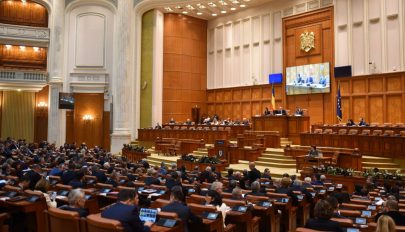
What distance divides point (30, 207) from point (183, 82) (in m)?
18.3

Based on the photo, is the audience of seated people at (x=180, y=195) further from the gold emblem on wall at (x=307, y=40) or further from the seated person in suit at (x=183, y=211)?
the gold emblem on wall at (x=307, y=40)

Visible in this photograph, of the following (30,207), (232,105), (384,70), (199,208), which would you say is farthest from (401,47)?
(30,207)

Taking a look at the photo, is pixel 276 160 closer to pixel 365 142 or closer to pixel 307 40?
pixel 365 142

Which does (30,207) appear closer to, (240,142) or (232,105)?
(240,142)

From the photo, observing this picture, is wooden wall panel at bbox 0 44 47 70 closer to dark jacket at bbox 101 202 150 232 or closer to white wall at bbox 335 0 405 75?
white wall at bbox 335 0 405 75

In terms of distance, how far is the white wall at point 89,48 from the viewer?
21125 mm

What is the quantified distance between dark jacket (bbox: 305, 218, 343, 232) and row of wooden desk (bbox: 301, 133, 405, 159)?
995cm

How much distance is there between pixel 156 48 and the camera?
21141mm

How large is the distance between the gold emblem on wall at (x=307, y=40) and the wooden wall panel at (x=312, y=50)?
160 mm

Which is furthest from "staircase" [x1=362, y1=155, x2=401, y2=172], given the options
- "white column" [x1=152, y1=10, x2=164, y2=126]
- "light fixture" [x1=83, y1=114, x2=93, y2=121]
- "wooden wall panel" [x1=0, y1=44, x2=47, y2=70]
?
"wooden wall panel" [x1=0, y1=44, x2=47, y2=70]

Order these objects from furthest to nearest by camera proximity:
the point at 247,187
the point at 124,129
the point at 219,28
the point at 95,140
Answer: the point at 219,28, the point at 95,140, the point at 124,129, the point at 247,187

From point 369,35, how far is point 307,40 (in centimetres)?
318

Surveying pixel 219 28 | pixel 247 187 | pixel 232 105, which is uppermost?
pixel 219 28

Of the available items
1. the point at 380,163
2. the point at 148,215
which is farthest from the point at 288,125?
the point at 148,215
